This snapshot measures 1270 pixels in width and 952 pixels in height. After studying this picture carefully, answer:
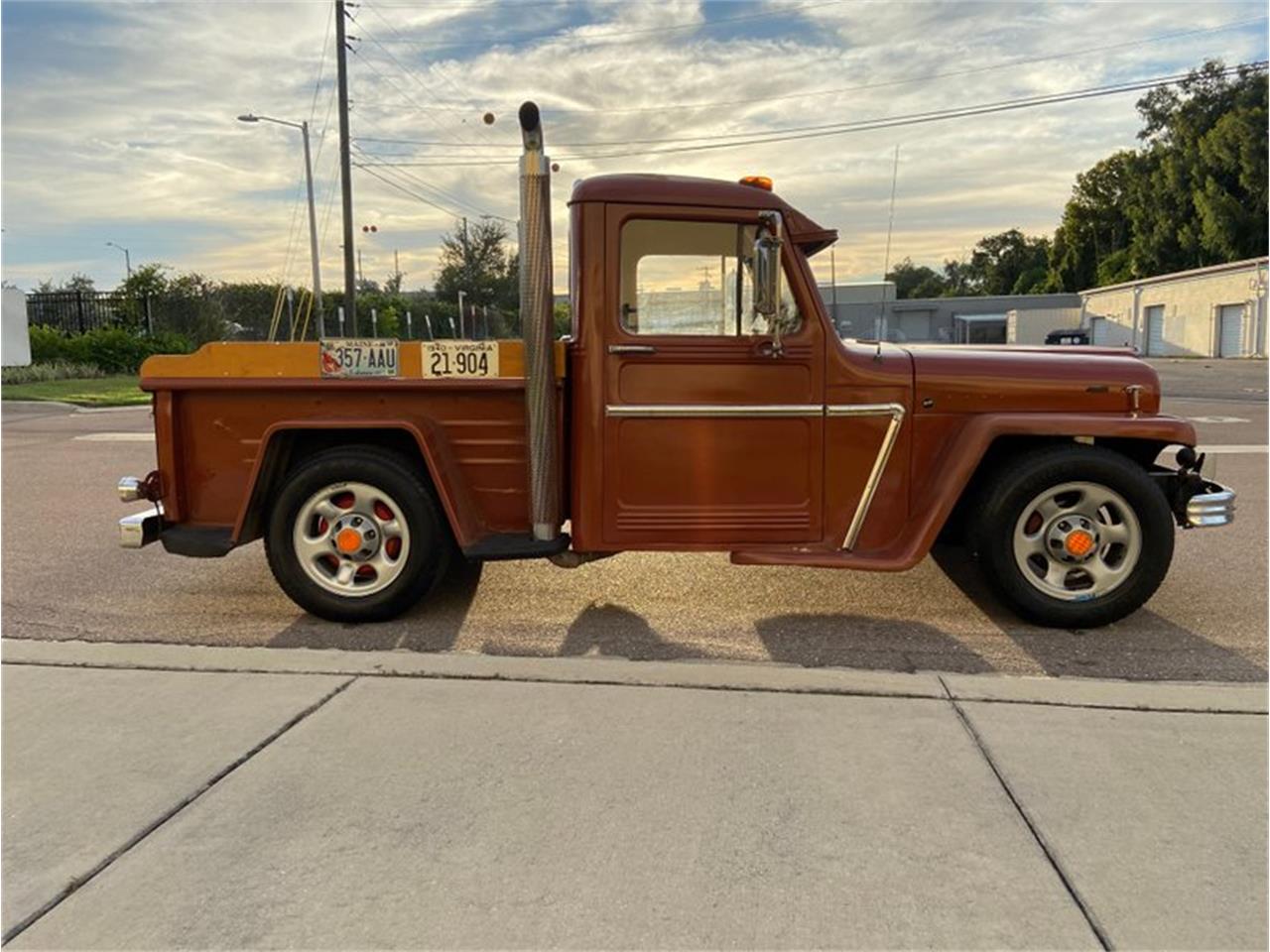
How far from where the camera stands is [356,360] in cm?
444

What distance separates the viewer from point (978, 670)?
3.99m

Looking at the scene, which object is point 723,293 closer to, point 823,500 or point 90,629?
point 823,500

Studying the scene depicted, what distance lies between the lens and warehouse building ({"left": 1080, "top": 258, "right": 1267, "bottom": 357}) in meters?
40.3

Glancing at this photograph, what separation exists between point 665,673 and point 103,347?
27.5m

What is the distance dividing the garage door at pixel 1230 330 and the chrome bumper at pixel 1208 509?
44871 millimetres

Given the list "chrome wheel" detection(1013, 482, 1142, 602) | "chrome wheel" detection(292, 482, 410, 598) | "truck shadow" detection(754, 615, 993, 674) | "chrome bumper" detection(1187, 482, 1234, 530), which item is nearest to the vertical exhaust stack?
"chrome wheel" detection(292, 482, 410, 598)

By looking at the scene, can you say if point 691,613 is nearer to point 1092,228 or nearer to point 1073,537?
point 1073,537

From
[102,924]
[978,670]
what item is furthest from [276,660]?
[978,670]

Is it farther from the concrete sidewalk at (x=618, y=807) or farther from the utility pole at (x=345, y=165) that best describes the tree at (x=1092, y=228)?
the concrete sidewalk at (x=618, y=807)

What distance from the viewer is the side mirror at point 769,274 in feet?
13.5

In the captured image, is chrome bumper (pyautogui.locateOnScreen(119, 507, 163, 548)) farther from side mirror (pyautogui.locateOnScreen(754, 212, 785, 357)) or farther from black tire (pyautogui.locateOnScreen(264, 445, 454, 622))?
side mirror (pyautogui.locateOnScreen(754, 212, 785, 357))

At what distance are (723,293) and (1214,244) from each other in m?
59.3

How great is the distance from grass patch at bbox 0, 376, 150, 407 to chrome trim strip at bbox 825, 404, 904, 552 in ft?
53.2

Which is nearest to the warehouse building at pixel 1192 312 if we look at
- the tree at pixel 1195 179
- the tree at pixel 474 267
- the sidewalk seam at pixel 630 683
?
the tree at pixel 1195 179
